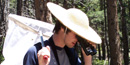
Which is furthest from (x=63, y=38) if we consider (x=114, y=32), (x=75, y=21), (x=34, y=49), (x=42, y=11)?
(x=114, y=32)

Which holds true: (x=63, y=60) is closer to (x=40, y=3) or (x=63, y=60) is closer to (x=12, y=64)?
(x=12, y=64)

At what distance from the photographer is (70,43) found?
1.92 m

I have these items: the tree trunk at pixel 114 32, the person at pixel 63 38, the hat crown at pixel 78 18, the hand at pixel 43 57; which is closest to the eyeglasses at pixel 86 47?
the person at pixel 63 38

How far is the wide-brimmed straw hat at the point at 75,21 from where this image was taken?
6.00 ft

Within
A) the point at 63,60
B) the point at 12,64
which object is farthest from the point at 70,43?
the point at 12,64

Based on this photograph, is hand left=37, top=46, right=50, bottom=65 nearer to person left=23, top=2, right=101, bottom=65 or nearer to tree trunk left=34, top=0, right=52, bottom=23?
person left=23, top=2, right=101, bottom=65

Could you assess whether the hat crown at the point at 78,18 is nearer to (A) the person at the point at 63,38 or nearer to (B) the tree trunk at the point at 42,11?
(A) the person at the point at 63,38

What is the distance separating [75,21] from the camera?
192cm

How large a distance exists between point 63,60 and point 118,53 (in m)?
5.49

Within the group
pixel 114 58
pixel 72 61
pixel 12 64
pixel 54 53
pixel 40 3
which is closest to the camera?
pixel 54 53

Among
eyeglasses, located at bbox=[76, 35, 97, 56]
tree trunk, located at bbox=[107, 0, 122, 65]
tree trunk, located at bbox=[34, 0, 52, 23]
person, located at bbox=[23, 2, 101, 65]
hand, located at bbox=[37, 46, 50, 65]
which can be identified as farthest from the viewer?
tree trunk, located at bbox=[107, 0, 122, 65]

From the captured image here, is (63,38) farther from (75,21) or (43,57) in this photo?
(43,57)

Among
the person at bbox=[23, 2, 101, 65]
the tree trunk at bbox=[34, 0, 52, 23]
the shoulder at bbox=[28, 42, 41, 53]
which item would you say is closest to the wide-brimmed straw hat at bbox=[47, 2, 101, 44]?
the person at bbox=[23, 2, 101, 65]

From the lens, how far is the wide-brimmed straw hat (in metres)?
1.83
